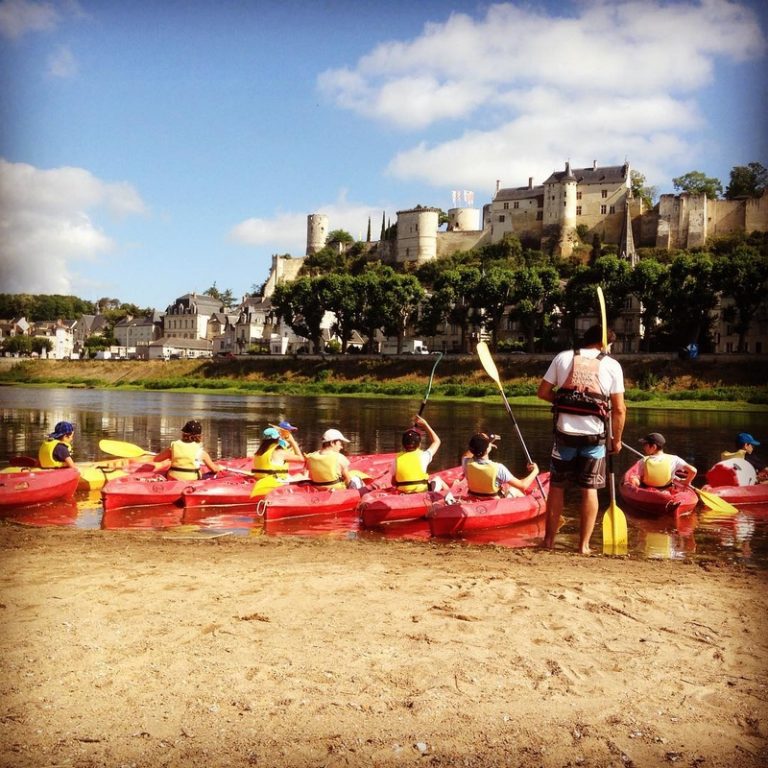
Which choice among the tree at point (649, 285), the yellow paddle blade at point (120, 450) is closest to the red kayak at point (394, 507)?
the yellow paddle blade at point (120, 450)

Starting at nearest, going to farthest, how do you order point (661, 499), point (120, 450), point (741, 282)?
point (661, 499), point (120, 450), point (741, 282)

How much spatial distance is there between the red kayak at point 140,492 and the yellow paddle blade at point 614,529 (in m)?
6.02

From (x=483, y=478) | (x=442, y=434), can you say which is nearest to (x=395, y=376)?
(x=442, y=434)

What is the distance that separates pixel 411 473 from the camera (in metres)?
10.4

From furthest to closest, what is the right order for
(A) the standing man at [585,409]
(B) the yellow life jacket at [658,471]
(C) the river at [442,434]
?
(B) the yellow life jacket at [658,471], (C) the river at [442,434], (A) the standing man at [585,409]

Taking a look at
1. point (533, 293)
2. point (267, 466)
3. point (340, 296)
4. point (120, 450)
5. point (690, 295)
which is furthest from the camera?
point (340, 296)

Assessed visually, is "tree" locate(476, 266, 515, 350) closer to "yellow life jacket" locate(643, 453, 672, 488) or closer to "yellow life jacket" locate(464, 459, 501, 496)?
"yellow life jacket" locate(643, 453, 672, 488)

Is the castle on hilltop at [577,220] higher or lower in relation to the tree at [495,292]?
higher

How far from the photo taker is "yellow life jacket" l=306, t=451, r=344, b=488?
35.3 ft

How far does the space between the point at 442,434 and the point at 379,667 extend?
2139cm

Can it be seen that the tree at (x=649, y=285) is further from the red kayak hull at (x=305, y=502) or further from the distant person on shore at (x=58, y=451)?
the distant person on shore at (x=58, y=451)

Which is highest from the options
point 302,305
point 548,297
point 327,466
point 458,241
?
point 458,241

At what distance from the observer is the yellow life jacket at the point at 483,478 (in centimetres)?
979

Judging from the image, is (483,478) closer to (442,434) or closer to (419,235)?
(442,434)
